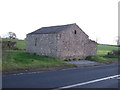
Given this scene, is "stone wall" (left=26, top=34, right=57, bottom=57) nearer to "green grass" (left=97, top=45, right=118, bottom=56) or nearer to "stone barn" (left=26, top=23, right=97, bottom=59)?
"stone barn" (left=26, top=23, right=97, bottom=59)

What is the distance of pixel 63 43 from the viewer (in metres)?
28.4

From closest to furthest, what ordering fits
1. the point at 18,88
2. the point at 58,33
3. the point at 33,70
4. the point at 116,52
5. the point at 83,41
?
the point at 18,88 < the point at 33,70 < the point at 58,33 < the point at 83,41 < the point at 116,52

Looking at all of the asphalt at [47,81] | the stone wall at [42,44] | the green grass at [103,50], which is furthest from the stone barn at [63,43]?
the green grass at [103,50]

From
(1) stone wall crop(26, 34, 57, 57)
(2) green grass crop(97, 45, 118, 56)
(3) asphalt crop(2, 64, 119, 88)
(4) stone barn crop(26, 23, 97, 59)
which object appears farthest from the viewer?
(2) green grass crop(97, 45, 118, 56)

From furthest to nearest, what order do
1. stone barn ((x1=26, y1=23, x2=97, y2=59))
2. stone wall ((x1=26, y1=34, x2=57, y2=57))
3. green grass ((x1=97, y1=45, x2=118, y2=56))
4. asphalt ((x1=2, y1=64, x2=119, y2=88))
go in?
1. green grass ((x1=97, y1=45, x2=118, y2=56))
2. stone wall ((x1=26, y1=34, x2=57, y2=57))
3. stone barn ((x1=26, y1=23, x2=97, y2=59))
4. asphalt ((x1=2, y1=64, x2=119, y2=88))

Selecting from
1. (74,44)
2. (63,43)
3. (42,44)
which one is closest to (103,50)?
(74,44)

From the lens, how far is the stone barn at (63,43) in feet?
92.2

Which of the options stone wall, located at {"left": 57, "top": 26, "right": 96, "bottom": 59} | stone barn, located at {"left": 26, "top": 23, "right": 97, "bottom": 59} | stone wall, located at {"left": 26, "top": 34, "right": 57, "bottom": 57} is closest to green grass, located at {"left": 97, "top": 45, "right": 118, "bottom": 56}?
stone wall, located at {"left": 57, "top": 26, "right": 96, "bottom": 59}

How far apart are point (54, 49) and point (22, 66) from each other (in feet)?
31.8

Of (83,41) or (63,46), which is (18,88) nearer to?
(63,46)

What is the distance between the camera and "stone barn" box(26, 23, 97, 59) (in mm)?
28109

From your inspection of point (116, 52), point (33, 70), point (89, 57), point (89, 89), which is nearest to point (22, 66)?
point (33, 70)

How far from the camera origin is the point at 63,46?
28.4 m

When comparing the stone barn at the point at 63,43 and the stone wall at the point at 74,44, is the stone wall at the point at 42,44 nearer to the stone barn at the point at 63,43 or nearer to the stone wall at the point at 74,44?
the stone barn at the point at 63,43
